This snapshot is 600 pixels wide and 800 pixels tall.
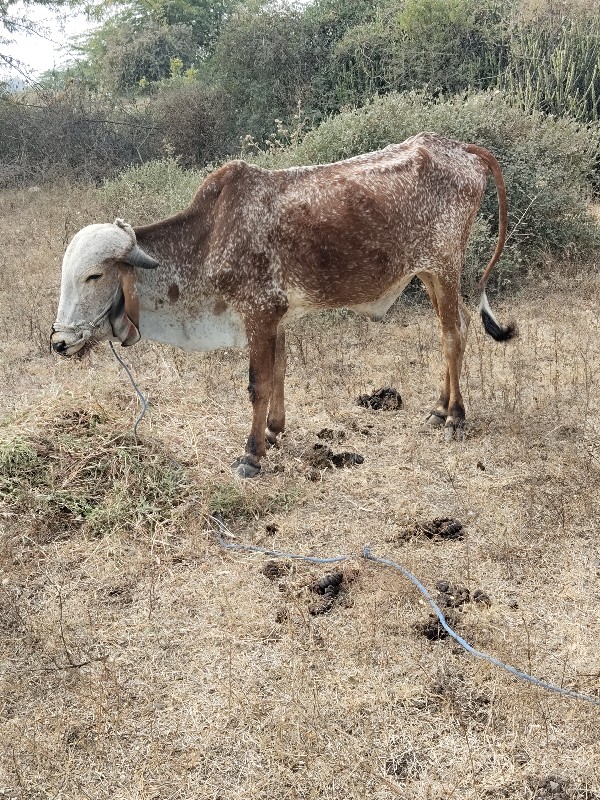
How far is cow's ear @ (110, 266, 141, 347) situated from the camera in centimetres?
460

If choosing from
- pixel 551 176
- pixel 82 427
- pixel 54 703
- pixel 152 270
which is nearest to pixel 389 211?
pixel 152 270

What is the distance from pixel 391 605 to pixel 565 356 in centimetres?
356

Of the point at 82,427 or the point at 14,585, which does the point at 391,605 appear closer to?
the point at 14,585

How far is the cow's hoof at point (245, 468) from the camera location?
4992 millimetres

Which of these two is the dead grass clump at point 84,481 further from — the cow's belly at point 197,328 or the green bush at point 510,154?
the green bush at point 510,154

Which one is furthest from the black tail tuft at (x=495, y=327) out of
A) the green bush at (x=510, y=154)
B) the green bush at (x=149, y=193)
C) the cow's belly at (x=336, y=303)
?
the green bush at (x=149, y=193)

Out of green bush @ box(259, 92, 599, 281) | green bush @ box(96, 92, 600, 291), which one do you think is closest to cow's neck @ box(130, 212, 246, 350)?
green bush @ box(96, 92, 600, 291)

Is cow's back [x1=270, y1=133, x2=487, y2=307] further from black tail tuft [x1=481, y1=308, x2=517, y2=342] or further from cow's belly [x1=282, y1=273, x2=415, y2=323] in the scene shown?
black tail tuft [x1=481, y1=308, x2=517, y2=342]

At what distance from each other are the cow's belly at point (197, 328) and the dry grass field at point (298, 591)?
572 mm

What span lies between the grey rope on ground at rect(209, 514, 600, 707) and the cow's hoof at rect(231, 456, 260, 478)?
48 centimetres

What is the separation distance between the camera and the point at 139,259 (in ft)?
15.1

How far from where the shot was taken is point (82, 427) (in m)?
4.94

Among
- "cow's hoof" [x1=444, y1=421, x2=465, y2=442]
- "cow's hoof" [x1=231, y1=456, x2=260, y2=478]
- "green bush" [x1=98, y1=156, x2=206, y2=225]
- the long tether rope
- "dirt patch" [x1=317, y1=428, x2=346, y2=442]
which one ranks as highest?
the long tether rope

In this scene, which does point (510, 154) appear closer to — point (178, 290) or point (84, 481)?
point (178, 290)
